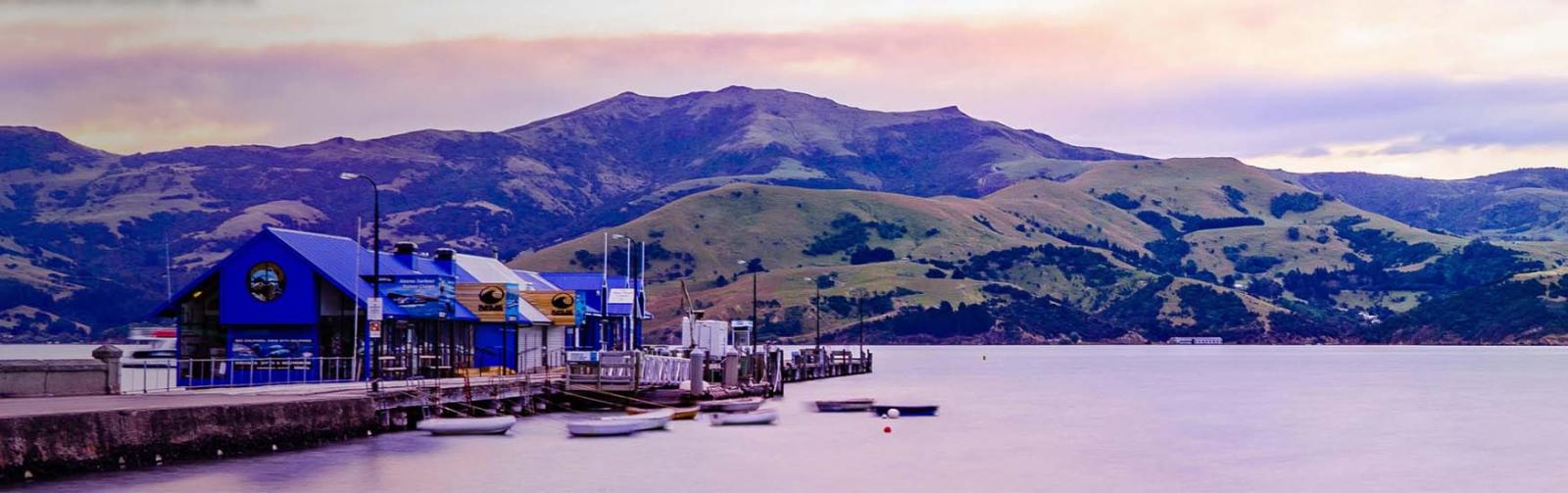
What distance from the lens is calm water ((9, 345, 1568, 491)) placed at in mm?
53125

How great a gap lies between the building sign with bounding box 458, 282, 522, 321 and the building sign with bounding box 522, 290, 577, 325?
414 inches

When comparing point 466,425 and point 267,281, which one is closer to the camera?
point 466,425

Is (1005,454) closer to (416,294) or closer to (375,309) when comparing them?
(375,309)

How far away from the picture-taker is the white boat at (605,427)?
69.0m

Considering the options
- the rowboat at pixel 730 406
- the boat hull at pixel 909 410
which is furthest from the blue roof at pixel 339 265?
the boat hull at pixel 909 410

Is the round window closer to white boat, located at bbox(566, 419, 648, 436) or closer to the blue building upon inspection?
the blue building

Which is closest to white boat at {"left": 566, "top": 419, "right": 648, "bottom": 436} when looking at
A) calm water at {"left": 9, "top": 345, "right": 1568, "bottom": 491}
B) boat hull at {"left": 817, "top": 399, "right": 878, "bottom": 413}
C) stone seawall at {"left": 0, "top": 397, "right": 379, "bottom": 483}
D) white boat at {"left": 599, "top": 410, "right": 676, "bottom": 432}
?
white boat at {"left": 599, "top": 410, "right": 676, "bottom": 432}

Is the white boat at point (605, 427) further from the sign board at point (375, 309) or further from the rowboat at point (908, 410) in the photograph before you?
the rowboat at point (908, 410)

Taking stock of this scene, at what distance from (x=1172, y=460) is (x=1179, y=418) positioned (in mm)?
27038

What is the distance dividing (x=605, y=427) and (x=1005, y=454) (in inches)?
612

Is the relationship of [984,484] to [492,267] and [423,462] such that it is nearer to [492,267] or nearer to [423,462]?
[423,462]

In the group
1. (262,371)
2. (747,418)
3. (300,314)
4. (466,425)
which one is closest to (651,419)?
(747,418)

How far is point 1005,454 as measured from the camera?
221ft

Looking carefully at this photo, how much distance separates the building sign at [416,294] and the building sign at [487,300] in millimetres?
6518
